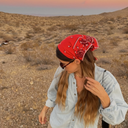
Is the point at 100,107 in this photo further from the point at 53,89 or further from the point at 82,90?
the point at 53,89

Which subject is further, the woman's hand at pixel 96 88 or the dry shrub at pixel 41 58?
the dry shrub at pixel 41 58

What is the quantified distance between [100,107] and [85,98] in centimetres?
16

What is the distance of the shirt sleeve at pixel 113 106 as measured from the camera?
0.90 m

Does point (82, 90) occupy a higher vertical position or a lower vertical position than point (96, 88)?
lower

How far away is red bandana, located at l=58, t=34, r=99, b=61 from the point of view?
3.05 ft

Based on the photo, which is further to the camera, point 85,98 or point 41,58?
point 41,58

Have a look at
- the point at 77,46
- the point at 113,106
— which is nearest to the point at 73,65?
the point at 77,46

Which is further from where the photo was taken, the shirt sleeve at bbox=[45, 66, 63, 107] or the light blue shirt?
the shirt sleeve at bbox=[45, 66, 63, 107]

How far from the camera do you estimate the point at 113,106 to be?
892 mm

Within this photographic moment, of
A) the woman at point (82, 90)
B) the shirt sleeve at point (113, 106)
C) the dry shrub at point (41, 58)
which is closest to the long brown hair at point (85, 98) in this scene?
the woman at point (82, 90)

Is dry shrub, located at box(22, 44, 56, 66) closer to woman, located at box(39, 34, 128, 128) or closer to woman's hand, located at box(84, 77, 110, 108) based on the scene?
woman, located at box(39, 34, 128, 128)

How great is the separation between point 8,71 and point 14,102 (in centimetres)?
181

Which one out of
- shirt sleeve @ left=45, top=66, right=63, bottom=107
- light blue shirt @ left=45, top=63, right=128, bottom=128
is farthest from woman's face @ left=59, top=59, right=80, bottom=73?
shirt sleeve @ left=45, top=66, right=63, bottom=107

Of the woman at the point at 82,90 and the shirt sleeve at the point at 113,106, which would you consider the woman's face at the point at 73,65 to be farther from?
the shirt sleeve at the point at 113,106
